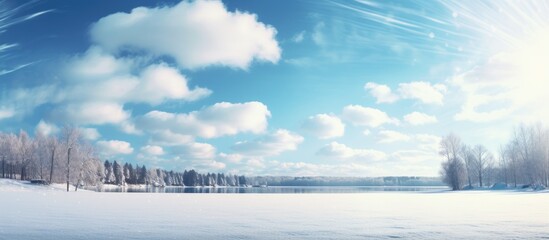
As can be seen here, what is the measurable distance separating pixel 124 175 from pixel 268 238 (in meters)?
203

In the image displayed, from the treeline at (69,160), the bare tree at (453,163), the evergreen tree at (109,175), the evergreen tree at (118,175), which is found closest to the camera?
the treeline at (69,160)

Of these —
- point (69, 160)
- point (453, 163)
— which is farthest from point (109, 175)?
point (453, 163)

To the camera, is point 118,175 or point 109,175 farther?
point 118,175

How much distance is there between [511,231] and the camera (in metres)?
14.4

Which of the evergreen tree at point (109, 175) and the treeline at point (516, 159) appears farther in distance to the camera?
the evergreen tree at point (109, 175)

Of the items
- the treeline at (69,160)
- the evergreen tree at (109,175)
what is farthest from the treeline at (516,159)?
the evergreen tree at (109,175)

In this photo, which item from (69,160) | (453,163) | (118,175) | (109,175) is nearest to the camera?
(69,160)

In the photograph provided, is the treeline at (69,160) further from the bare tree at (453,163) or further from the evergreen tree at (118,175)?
the evergreen tree at (118,175)

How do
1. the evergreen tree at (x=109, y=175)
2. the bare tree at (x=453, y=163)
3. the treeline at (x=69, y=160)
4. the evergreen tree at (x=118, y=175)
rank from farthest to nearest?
the evergreen tree at (x=118, y=175) < the evergreen tree at (x=109, y=175) < the bare tree at (x=453, y=163) < the treeline at (x=69, y=160)

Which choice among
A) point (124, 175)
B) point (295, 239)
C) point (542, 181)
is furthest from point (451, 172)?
point (124, 175)

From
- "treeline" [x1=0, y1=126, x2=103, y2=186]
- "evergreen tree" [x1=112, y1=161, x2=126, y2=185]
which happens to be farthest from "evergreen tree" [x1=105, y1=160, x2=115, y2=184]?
"treeline" [x1=0, y1=126, x2=103, y2=186]

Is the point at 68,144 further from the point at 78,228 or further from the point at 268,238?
the point at 268,238

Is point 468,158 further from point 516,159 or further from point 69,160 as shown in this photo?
point 69,160

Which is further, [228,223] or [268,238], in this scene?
A: [228,223]
